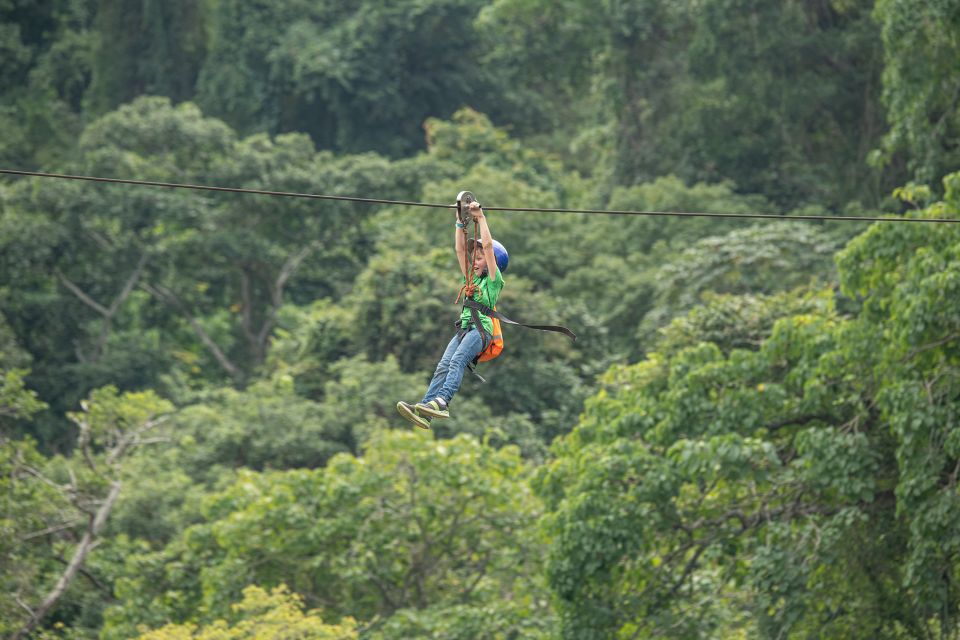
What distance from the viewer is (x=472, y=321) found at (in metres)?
7.77

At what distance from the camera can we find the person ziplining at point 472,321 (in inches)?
297

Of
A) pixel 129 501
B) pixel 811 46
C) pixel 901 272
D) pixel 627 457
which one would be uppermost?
pixel 811 46

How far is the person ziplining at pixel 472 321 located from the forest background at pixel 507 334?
5.01 m

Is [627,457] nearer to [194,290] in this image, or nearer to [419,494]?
[419,494]

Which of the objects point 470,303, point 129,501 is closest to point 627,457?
point 470,303

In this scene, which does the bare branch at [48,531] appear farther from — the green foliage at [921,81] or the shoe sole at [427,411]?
the green foliage at [921,81]

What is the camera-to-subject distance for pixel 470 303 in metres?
7.70

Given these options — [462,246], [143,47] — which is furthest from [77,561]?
[143,47]

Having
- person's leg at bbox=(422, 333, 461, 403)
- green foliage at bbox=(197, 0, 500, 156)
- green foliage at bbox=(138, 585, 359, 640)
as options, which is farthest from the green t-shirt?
green foliage at bbox=(197, 0, 500, 156)

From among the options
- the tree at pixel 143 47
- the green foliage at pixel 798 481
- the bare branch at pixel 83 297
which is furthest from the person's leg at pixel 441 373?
the tree at pixel 143 47

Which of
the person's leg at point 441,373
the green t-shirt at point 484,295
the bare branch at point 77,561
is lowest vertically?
the bare branch at point 77,561

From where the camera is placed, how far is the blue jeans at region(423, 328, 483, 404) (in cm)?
762

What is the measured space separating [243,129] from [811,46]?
14.5 meters

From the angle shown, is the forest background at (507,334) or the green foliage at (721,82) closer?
the forest background at (507,334)
